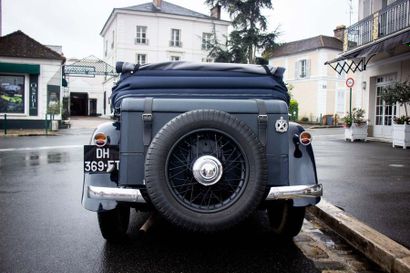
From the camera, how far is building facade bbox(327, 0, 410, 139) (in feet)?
48.8

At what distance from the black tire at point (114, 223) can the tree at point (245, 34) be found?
2663 cm

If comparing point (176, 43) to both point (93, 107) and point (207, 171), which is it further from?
point (207, 171)

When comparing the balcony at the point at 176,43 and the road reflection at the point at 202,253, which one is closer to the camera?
the road reflection at the point at 202,253

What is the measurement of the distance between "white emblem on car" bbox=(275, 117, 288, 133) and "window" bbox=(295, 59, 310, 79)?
35.5 m

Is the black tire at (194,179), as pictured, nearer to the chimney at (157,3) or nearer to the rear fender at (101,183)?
the rear fender at (101,183)

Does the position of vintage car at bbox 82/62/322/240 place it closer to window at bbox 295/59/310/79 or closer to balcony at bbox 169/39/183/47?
window at bbox 295/59/310/79

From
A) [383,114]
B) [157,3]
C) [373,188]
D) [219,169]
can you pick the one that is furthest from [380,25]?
[157,3]

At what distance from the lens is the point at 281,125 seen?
328cm

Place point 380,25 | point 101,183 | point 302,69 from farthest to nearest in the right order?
1. point 302,69
2. point 380,25
3. point 101,183

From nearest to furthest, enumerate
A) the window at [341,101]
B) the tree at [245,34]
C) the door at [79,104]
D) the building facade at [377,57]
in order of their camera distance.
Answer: the building facade at [377,57] → the tree at [245,34] → the window at [341,101] → the door at [79,104]

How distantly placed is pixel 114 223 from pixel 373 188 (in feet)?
14.5

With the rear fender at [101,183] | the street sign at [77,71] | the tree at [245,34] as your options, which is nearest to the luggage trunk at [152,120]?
the rear fender at [101,183]

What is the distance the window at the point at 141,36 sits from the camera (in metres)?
41.2

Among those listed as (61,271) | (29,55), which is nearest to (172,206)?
(61,271)
